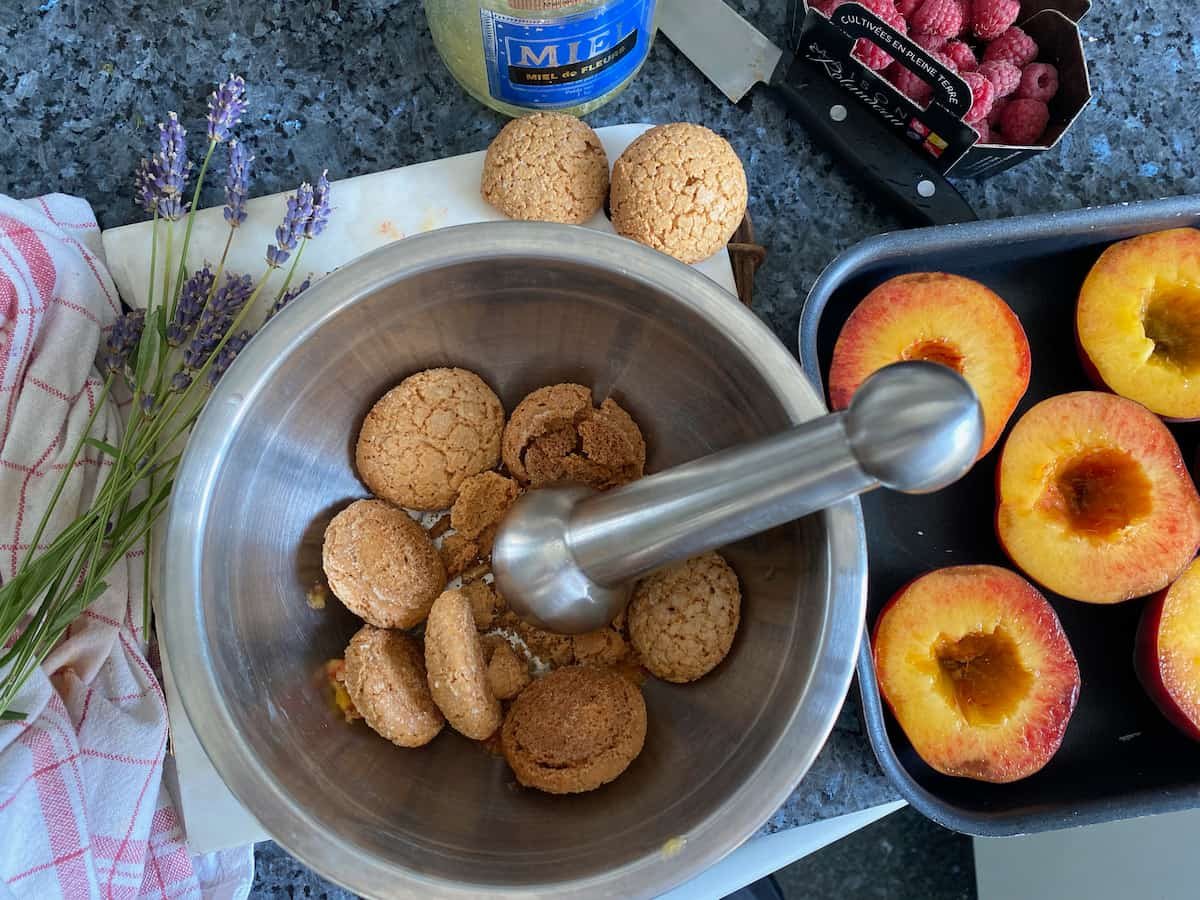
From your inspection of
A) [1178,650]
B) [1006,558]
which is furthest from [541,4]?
[1178,650]

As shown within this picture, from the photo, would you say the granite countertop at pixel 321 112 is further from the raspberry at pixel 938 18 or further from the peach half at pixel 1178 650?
the peach half at pixel 1178 650

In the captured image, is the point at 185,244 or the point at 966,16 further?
the point at 966,16

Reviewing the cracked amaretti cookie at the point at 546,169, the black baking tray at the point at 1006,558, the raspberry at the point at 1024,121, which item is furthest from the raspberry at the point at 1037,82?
the cracked amaretti cookie at the point at 546,169

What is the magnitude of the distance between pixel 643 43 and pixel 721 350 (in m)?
0.35

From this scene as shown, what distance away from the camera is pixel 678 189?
28.3 inches

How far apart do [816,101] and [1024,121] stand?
0.18 meters

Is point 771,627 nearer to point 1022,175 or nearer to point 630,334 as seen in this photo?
point 630,334

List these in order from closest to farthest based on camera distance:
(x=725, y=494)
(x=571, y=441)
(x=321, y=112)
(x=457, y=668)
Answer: (x=725, y=494) → (x=457, y=668) → (x=571, y=441) → (x=321, y=112)

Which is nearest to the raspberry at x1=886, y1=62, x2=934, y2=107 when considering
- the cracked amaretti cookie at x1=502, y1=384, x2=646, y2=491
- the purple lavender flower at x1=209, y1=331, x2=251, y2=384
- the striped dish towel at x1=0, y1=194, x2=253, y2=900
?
the cracked amaretti cookie at x1=502, y1=384, x2=646, y2=491

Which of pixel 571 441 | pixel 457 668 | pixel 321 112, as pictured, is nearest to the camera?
pixel 457 668

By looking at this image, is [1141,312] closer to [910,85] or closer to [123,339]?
[910,85]

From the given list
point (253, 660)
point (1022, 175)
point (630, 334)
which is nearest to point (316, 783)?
point (253, 660)

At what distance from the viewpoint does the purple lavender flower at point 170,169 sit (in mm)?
731

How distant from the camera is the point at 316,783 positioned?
58cm
